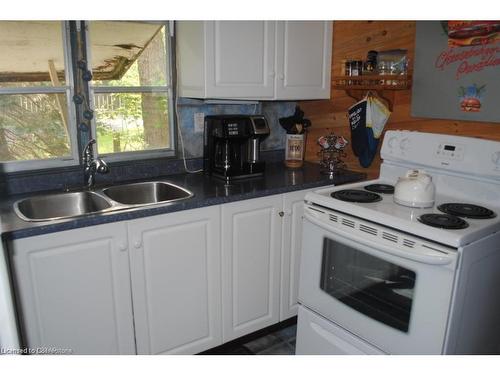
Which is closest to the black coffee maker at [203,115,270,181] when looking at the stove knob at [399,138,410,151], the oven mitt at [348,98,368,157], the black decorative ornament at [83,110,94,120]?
the oven mitt at [348,98,368,157]

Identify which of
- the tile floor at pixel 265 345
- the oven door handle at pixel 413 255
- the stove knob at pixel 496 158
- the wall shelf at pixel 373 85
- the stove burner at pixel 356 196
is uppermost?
the wall shelf at pixel 373 85

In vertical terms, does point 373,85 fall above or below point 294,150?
above

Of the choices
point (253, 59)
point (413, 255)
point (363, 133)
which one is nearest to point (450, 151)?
point (363, 133)

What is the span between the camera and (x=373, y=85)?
7.45ft

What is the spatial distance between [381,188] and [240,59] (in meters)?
0.99

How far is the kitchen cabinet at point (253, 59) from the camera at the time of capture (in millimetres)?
2191

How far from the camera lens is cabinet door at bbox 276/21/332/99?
2.40 metres

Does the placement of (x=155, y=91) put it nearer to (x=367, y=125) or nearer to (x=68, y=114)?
(x=68, y=114)

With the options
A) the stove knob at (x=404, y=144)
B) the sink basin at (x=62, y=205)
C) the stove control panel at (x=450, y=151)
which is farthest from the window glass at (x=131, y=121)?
the stove control panel at (x=450, y=151)

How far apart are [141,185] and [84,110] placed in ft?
1.58

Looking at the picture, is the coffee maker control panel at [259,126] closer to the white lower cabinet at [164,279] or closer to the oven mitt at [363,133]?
the white lower cabinet at [164,279]

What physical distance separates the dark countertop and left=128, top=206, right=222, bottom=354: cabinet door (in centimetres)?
5

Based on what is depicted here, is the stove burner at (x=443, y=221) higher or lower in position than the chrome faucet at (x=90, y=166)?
lower

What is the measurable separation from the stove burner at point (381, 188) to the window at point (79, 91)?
1160 mm
